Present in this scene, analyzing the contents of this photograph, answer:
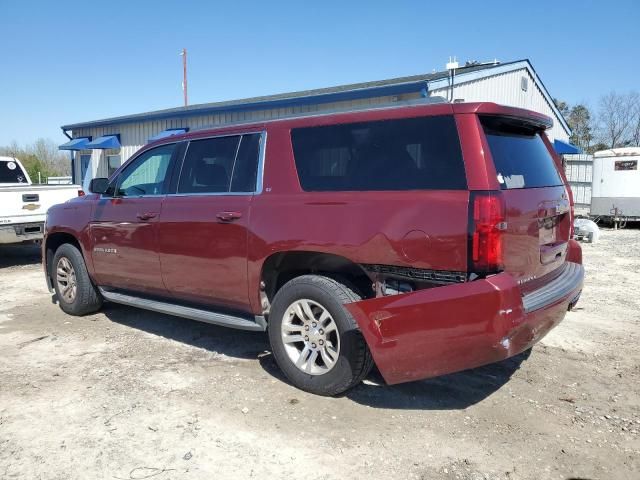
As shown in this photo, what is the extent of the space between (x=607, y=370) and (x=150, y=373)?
Result: 366cm

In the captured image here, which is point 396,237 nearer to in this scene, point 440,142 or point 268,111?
point 440,142

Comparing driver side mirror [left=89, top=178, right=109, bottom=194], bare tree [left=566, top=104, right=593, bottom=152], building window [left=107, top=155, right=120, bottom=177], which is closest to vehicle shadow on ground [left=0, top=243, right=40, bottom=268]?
driver side mirror [left=89, top=178, right=109, bottom=194]

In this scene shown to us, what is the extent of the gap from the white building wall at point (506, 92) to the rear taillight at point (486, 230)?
8.95 metres

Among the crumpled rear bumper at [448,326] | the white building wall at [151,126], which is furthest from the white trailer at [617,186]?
the crumpled rear bumper at [448,326]

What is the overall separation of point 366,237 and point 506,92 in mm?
12824

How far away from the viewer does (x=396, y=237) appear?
3287 mm

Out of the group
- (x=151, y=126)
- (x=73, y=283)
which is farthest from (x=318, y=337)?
(x=151, y=126)

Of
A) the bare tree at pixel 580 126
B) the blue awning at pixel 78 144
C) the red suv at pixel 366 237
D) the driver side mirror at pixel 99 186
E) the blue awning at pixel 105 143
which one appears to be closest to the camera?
the red suv at pixel 366 237

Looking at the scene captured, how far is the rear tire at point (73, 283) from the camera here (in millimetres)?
5789

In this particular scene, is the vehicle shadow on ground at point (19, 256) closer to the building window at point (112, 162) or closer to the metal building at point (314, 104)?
the metal building at point (314, 104)

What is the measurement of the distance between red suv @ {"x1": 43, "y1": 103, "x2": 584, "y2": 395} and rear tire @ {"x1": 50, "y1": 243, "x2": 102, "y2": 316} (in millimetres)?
1016

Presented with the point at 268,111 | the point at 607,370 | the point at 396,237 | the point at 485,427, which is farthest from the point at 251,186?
the point at 268,111

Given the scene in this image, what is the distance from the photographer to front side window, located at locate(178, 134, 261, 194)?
13.9 ft

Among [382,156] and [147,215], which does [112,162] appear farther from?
[382,156]
